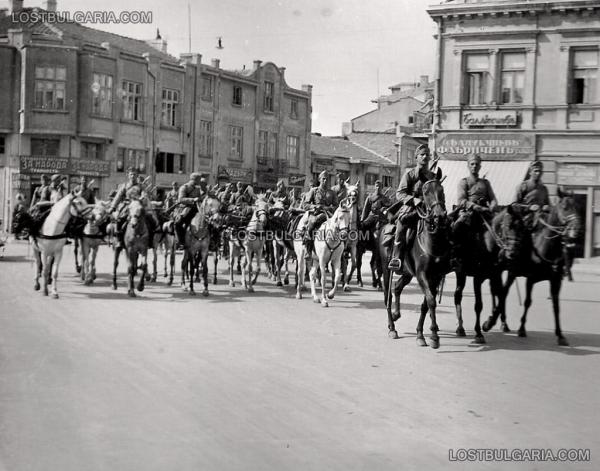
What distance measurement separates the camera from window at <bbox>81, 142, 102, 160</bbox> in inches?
1576

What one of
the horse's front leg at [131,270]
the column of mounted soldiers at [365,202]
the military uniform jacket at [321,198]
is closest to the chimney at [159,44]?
the column of mounted soldiers at [365,202]

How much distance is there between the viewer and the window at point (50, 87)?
38.1 m

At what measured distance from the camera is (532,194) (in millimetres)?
11984

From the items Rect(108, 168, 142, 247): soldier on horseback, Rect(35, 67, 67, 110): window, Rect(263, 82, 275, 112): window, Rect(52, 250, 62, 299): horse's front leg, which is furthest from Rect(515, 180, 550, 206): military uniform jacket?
Rect(263, 82, 275, 112): window

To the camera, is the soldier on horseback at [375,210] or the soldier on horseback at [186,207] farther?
the soldier on horseback at [375,210]

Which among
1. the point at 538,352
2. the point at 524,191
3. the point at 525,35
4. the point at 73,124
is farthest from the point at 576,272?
the point at 73,124

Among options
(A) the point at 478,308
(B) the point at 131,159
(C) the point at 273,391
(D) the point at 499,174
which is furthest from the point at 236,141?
(C) the point at 273,391

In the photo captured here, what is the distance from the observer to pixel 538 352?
1016 cm

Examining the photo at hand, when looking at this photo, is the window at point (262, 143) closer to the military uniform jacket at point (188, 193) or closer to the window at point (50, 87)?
the window at point (50, 87)

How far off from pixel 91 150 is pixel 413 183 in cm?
3253

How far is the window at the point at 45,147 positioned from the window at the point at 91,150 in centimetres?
150

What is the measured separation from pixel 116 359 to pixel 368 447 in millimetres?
4172

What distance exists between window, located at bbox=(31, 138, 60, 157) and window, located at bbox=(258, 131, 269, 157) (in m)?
17.3

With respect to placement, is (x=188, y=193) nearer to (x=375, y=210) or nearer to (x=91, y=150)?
(x=375, y=210)
